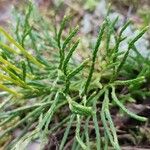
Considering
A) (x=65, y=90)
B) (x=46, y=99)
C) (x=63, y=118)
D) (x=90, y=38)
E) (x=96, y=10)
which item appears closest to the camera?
(x=65, y=90)

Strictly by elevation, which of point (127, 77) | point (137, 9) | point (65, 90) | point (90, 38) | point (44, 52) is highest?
point (137, 9)

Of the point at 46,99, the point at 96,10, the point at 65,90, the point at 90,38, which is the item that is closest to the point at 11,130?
the point at 46,99

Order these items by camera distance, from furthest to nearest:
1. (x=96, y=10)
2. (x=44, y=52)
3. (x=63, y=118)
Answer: (x=96, y=10) → (x=44, y=52) → (x=63, y=118)

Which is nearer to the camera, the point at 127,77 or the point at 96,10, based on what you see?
the point at 127,77

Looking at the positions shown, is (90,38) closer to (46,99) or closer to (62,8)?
(62,8)

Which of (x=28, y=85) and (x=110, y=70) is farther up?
(x=110, y=70)

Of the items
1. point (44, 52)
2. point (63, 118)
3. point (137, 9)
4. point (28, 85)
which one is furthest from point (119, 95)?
point (137, 9)

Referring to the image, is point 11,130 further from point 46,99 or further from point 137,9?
point 137,9

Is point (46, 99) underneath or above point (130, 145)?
above

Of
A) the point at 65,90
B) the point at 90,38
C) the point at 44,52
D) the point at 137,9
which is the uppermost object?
the point at 137,9
